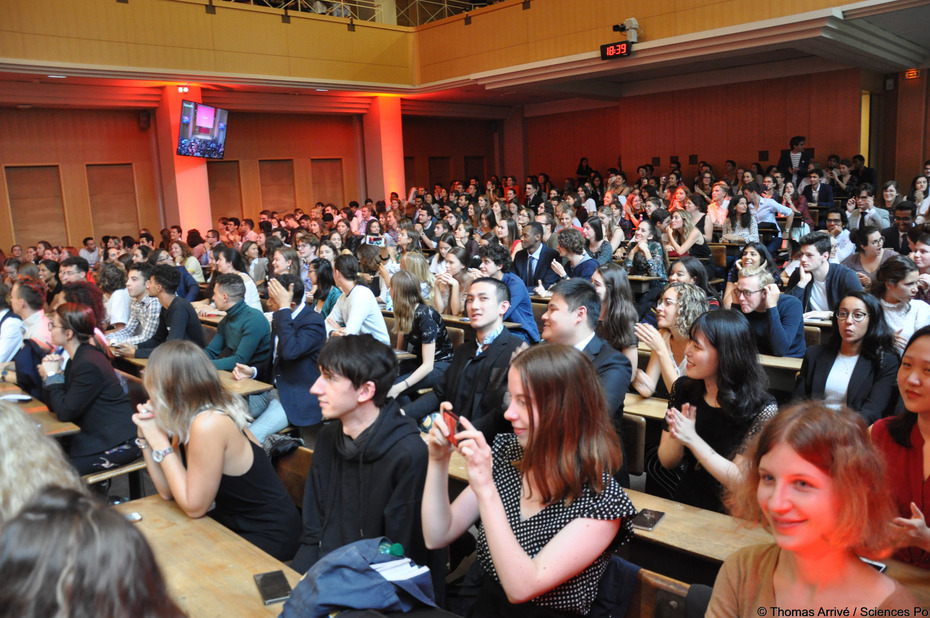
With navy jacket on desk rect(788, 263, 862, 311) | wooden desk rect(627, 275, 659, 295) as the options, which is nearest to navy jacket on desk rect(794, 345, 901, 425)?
navy jacket on desk rect(788, 263, 862, 311)

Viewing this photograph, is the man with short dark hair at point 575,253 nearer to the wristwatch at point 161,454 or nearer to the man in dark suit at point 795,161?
the wristwatch at point 161,454

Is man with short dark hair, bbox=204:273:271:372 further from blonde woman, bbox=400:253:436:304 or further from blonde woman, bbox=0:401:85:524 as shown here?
blonde woman, bbox=0:401:85:524

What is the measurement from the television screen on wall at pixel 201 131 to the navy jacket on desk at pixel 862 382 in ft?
40.1

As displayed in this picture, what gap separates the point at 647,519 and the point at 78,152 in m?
14.4

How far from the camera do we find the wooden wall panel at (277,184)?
16.0 m

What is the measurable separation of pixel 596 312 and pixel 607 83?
13.6 meters

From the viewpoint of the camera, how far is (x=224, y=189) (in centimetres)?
1542

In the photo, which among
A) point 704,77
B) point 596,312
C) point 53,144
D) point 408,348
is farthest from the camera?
point 704,77

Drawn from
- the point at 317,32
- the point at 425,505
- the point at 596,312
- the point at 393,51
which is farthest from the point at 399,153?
the point at 425,505

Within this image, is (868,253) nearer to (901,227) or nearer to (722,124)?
(901,227)

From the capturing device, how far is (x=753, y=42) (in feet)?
34.3

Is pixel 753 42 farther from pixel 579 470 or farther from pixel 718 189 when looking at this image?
pixel 579 470

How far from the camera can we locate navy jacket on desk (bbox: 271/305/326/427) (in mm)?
4531

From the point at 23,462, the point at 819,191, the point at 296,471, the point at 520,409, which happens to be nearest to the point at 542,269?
the point at 296,471
